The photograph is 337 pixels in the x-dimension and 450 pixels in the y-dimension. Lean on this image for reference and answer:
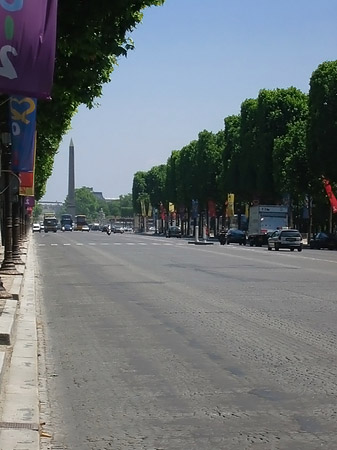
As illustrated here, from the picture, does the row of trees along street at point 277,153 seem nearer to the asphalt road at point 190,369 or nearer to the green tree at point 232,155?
Result: the green tree at point 232,155

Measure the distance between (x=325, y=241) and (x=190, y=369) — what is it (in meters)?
65.8

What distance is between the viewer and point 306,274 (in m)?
30.8

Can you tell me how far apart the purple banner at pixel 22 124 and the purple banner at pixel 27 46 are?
721 centimetres

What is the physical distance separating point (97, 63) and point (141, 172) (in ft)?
597

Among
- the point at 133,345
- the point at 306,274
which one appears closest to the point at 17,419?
the point at 133,345

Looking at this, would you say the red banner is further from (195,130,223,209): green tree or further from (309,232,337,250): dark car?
(195,130,223,209): green tree

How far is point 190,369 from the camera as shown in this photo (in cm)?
1112

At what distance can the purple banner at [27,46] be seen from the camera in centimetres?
854

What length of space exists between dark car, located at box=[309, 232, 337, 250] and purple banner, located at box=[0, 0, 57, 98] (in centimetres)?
6764

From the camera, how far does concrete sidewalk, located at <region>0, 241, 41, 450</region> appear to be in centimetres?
743

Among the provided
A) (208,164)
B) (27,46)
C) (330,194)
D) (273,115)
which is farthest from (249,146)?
(27,46)

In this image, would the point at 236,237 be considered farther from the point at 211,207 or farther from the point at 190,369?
the point at 190,369

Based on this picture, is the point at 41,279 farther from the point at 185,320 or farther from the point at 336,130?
the point at 336,130

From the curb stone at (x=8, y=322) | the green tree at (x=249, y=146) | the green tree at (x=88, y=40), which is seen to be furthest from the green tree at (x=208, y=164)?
the curb stone at (x=8, y=322)
